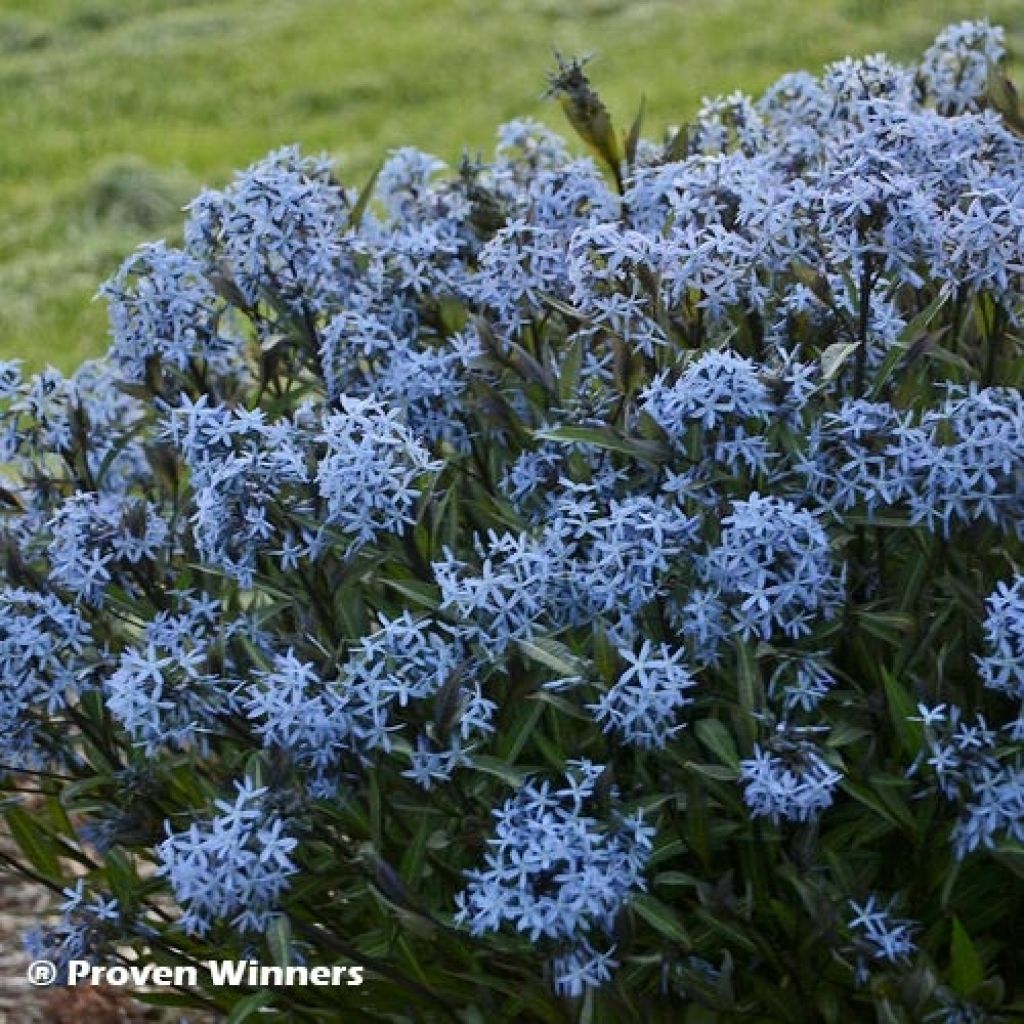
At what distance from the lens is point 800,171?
4.01 meters

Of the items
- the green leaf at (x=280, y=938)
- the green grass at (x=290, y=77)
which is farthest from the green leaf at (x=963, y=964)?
the green grass at (x=290, y=77)

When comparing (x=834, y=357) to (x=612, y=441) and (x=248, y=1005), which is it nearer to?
(x=612, y=441)

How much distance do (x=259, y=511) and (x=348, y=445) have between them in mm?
168

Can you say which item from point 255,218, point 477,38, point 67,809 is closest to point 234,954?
point 67,809

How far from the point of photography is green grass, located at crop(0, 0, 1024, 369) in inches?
364

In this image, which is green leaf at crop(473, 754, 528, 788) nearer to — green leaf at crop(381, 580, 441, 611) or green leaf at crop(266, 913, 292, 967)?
green leaf at crop(381, 580, 441, 611)

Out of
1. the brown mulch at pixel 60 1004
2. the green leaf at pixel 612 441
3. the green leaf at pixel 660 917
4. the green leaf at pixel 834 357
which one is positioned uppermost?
the green leaf at pixel 834 357

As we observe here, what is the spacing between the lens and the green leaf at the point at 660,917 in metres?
2.68

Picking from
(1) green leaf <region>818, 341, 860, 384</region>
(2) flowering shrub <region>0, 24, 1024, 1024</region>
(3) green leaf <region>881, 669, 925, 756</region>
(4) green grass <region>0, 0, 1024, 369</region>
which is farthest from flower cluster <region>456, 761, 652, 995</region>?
(4) green grass <region>0, 0, 1024, 369</region>

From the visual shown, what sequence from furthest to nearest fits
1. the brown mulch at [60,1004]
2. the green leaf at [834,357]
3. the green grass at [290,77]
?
the green grass at [290,77], the brown mulch at [60,1004], the green leaf at [834,357]

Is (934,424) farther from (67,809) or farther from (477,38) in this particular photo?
(477,38)

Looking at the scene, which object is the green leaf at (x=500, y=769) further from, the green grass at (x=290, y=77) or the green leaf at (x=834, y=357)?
the green grass at (x=290, y=77)

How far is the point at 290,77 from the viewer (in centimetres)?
1127

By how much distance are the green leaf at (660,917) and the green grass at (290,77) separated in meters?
5.98
